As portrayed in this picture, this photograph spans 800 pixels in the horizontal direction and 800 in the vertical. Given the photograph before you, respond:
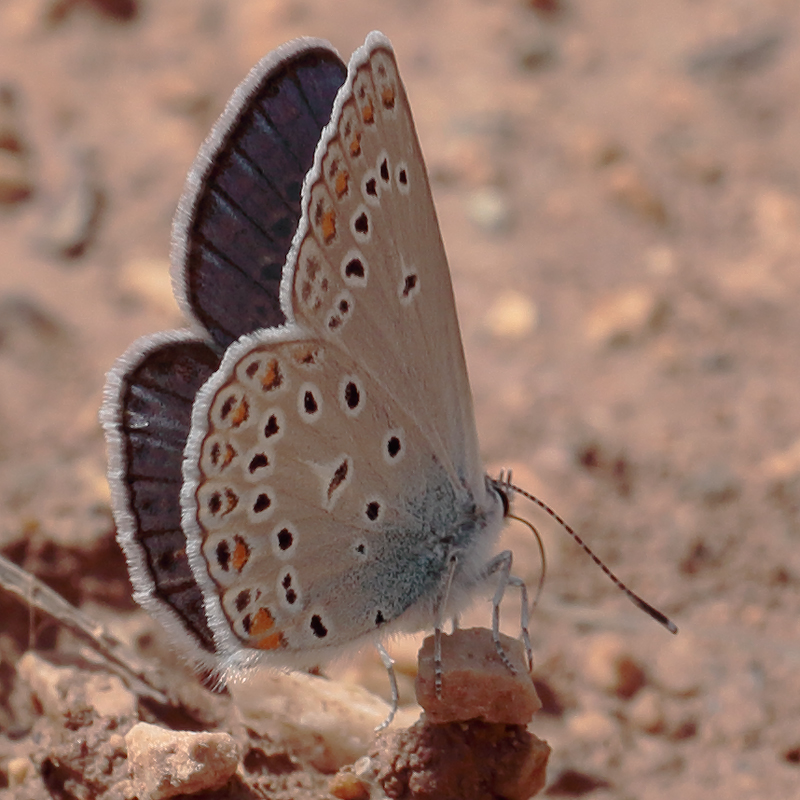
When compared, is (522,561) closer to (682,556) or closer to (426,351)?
(682,556)

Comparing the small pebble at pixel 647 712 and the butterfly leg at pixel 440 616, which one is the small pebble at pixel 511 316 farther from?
the butterfly leg at pixel 440 616

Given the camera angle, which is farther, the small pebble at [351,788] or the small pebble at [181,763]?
the small pebble at [351,788]

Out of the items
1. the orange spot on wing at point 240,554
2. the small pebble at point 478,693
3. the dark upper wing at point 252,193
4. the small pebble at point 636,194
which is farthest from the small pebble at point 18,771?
the small pebble at point 636,194

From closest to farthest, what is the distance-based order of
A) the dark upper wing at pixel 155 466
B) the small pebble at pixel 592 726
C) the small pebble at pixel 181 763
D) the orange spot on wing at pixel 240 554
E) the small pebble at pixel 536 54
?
the small pebble at pixel 181 763 < the orange spot on wing at pixel 240 554 < the dark upper wing at pixel 155 466 < the small pebble at pixel 592 726 < the small pebble at pixel 536 54

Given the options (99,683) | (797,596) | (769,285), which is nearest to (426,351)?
(99,683)

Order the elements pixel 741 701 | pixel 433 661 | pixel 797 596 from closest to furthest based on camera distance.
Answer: pixel 433 661 → pixel 741 701 → pixel 797 596

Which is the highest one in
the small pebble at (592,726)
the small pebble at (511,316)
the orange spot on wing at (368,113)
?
the small pebble at (511,316)

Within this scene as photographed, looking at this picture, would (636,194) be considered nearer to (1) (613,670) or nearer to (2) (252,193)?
(1) (613,670)

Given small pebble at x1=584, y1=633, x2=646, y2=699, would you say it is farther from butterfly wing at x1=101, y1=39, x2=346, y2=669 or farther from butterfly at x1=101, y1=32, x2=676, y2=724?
butterfly wing at x1=101, y1=39, x2=346, y2=669
